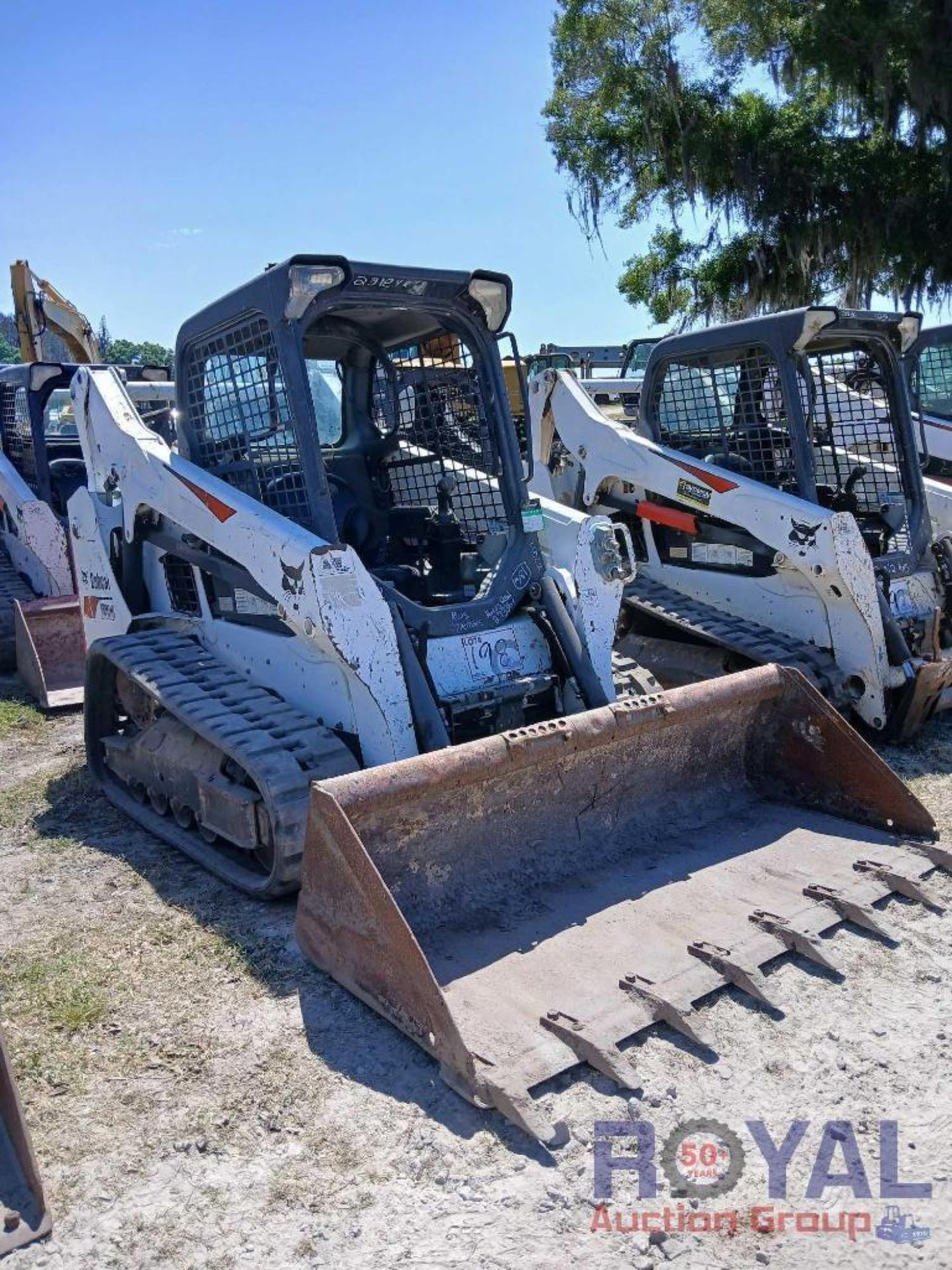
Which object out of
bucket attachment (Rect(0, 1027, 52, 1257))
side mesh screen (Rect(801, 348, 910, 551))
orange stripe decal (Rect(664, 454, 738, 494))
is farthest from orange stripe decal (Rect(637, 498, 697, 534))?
bucket attachment (Rect(0, 1027, 52, 1257))

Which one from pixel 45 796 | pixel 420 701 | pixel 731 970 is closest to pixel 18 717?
pixel 45 796

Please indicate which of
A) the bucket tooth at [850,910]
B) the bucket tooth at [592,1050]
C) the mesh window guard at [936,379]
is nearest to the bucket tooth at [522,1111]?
the bucket tooth at [592,1050]

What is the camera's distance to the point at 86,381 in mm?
5934

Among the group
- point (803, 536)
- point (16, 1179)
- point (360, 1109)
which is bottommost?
point (360, 1109)

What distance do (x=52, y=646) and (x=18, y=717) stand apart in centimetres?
65

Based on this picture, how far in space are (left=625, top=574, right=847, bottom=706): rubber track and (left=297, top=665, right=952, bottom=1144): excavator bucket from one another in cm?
135

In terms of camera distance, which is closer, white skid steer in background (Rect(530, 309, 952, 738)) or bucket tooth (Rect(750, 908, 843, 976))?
bucket tooth (Rect(750, 908, 843, 976))

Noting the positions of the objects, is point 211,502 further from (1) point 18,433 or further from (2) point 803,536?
(1) point 18,433

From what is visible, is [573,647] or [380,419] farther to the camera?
[380,419]

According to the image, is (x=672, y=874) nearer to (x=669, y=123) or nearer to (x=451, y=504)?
(x=451, y=504)

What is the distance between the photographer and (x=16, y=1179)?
105 inches

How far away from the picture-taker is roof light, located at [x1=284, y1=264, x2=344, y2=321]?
446 centimetres

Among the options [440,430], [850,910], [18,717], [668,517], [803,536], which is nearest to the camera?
[850,910]

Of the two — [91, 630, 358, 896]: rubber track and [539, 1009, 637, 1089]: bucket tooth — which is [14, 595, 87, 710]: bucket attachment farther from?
[539, 1009, 637, 1089]: bucket tooth
